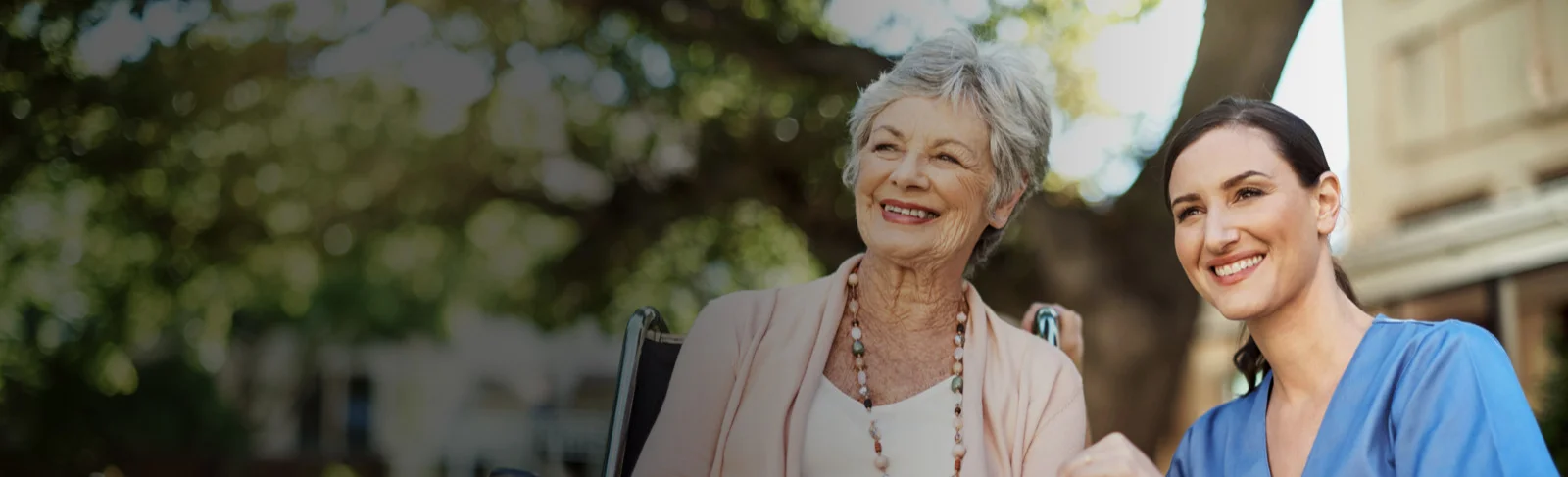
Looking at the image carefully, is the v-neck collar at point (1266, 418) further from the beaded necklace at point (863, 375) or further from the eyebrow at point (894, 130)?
the eyebrow at point (894, 130)

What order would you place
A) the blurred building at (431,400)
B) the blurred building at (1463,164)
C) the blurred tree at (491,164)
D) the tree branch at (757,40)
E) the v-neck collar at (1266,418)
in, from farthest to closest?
the blurred building at (431,400), the blurred building at (1463,164), the tree branch at (757,40), the blurred tree at (491,164), the v-neck collar at (1266,418)

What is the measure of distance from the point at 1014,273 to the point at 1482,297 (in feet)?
13.7

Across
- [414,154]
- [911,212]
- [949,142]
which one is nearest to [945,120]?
[949,142]

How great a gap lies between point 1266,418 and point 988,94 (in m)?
0.67

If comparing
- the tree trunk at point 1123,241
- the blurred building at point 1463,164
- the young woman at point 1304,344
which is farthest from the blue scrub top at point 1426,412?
the blurred building at point 1463,164

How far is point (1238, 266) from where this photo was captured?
1751mm

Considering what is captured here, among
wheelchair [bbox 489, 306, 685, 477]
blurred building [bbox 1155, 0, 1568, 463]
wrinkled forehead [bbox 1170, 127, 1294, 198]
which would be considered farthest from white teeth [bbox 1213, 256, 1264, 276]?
blurred building [bbox 1155, 0, 1568, 463]

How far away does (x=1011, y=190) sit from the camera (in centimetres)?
216

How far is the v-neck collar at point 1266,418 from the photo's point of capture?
1.71 m

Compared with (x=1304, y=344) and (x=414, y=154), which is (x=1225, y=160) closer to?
(x=1304, y=344)

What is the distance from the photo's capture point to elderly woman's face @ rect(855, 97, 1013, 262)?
6.78ft

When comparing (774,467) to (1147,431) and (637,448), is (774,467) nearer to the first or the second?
(637,448)

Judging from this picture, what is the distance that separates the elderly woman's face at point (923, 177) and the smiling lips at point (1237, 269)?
1.50ft

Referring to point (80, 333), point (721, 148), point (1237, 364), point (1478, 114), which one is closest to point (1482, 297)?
point (1478, 114)
